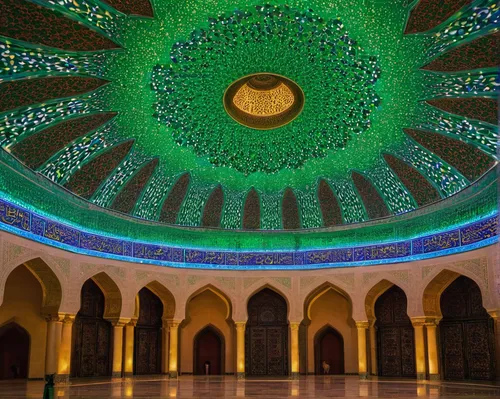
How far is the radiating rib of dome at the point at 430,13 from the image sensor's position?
807 centimetres

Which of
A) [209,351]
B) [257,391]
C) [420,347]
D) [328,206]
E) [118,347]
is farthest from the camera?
[209,351]

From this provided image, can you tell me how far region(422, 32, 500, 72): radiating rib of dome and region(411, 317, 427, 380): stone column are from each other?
6317 mm

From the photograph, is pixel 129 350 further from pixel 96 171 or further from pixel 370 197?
pixel 370 197

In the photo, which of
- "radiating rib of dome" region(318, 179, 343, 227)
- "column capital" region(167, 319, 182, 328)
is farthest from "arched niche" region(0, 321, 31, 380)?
"radiating rib of dome" region(318, 179, 343, 227)

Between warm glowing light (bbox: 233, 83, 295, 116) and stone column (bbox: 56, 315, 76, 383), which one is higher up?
warm glowing light (bbox: 233, 83, 295, 116)

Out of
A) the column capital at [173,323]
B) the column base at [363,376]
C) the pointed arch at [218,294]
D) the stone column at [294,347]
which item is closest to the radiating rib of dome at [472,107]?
the column base at [363,376]

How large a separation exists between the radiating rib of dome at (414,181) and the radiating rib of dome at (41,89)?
257 inches

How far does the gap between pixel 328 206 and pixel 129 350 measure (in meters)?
6.14

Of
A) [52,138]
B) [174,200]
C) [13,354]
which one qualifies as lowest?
[13,354]

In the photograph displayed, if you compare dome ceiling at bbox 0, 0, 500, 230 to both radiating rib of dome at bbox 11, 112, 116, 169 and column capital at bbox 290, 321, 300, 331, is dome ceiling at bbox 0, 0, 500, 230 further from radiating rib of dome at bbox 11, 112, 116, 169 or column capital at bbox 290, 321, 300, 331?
column capital at bbox 290, 321, 300, 331

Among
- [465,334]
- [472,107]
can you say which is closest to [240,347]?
[465,334]

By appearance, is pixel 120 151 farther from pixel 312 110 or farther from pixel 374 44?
pixel 374 44

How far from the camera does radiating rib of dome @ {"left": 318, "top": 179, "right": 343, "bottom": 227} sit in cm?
1452

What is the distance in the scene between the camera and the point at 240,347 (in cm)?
1518
